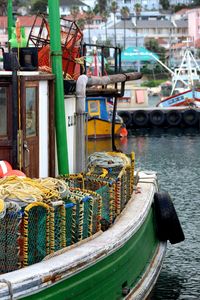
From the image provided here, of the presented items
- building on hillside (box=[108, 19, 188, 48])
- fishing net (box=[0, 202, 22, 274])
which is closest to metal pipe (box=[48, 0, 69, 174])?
fishing net (box=[0, 202, 22, 274])

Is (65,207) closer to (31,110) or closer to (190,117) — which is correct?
(31,110)

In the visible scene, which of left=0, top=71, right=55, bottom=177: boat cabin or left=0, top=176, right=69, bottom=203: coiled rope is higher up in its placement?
left=0, top=71, right=55, bottom=177: boat cabin

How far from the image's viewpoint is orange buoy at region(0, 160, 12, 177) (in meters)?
10.0

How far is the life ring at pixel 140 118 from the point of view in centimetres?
5538

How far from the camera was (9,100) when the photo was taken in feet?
34.1

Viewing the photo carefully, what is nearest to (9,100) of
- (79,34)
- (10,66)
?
(10,66)

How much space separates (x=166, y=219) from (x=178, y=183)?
14.5 meters

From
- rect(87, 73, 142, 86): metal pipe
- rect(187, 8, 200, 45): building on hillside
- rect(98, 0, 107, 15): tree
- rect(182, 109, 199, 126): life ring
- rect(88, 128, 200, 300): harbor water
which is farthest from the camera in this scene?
rect(98, 0, 107, 15): tree

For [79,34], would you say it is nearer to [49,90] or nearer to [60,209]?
[49,90]

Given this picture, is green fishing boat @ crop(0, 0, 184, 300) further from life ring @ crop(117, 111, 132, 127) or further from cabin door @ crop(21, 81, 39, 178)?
life ring @ crop(117, 111, 132, 127)

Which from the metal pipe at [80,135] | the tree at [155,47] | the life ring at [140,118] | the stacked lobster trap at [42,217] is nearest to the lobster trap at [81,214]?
the stacked lobster trap at [42,217]

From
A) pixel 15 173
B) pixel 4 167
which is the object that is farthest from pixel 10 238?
pixel 4 167

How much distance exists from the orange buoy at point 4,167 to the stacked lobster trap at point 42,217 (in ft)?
2.84

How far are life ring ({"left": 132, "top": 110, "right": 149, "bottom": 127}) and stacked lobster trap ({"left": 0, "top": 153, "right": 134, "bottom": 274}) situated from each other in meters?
44.8
